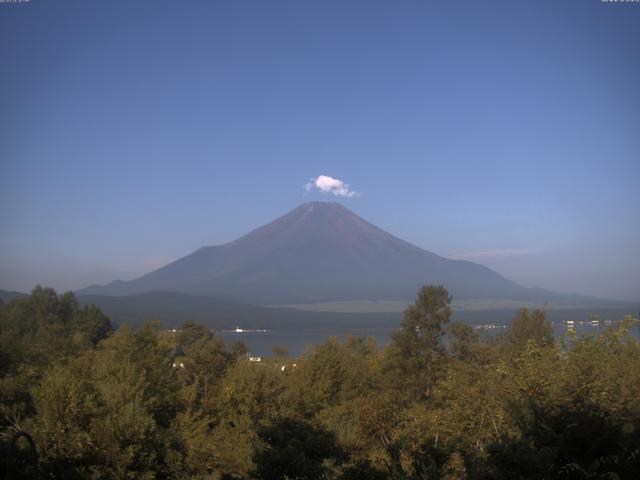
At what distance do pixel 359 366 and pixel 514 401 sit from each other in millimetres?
18239

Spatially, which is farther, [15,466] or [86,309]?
[86,309]

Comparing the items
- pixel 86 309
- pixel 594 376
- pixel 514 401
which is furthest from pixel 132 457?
pixel 86 309

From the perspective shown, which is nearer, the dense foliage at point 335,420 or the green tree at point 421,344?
the dense foliage at point 335,420

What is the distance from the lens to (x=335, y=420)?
16.3m

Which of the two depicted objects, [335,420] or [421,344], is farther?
[421,344]

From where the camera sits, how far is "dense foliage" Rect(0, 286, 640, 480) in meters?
8.18

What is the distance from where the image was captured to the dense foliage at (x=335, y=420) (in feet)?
26.8

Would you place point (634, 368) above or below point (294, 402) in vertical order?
above

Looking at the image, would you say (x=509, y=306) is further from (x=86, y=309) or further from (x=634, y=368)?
(x=634, y=368)

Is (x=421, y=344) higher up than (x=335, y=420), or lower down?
higher up

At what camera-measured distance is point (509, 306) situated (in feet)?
610

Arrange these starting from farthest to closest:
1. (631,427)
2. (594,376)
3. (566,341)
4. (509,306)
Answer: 1. (509,306)
2. (566,341)
3. (594,376)
4. (631,427)

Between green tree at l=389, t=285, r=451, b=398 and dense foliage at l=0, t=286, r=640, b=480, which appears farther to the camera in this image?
green tree at l=389, t=285, r=451, b=398

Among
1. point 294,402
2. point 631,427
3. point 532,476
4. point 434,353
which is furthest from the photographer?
point 434,353
